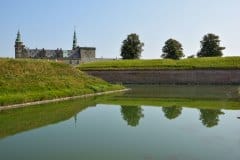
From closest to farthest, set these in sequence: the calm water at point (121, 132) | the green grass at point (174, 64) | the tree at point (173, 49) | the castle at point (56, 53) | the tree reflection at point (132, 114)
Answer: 1. the calm water at point (121, 132)
2. the tree reflection at point (132, 114)
3. the green grass at point (174, 64)
4. the tree at point (173, 49)
5. the castle at point (56, 53)

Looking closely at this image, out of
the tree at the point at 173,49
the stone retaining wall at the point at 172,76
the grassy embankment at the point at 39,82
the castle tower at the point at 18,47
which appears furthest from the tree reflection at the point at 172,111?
the castle tower at the point at 18,47

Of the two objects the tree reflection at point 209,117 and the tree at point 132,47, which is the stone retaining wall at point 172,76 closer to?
the tree at point 132,47

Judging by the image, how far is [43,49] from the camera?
300ft

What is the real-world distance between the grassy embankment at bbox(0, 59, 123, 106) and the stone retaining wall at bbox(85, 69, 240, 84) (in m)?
13.9

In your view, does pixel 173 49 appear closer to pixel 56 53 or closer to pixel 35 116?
pixel 56 53

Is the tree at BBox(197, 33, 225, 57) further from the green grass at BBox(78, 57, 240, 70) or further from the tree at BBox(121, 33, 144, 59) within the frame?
the green grass at BBox(78, 57, 240, 70)

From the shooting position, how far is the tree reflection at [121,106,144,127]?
1603 cm

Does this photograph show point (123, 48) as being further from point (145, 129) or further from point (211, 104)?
point (145, 129)

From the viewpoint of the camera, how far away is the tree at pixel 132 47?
2525 inches

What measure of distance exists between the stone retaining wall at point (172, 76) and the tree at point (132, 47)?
50.9 ft

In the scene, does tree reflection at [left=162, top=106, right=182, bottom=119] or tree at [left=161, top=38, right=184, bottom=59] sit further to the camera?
tree at [left=161, top=38, right=184, bottom=59]

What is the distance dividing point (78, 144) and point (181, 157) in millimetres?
3065

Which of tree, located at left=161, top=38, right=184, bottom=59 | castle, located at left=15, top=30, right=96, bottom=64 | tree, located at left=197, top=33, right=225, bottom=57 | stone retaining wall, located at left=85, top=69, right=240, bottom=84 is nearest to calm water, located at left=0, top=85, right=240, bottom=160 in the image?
stone retaining wall, located at left=85, top=69, right=240, bottom=84

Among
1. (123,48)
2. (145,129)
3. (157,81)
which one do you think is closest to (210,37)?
(123,48)
